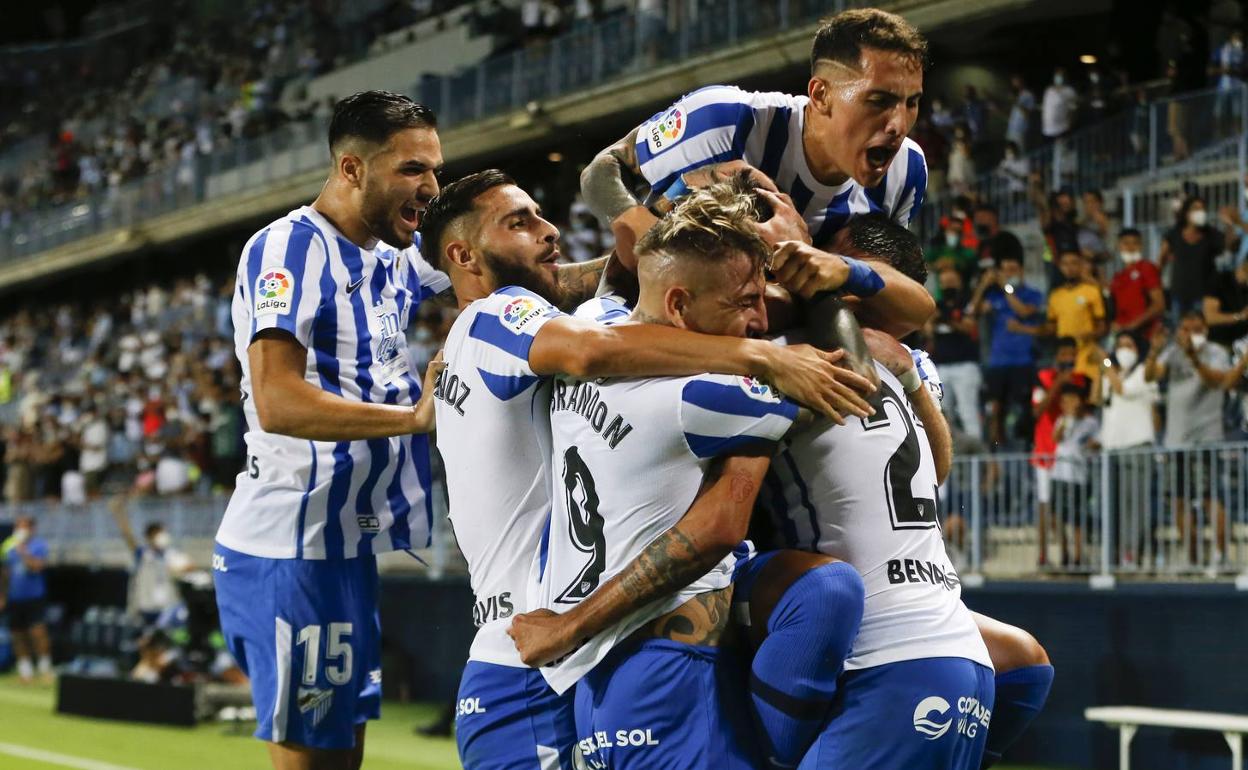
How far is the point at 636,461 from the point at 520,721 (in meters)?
0.87

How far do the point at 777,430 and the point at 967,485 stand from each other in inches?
316

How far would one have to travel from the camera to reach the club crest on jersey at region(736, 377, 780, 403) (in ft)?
10.5

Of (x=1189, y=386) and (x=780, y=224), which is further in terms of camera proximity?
(x=1189, y=386)

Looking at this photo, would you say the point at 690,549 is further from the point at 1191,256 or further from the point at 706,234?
the point at 1191,256

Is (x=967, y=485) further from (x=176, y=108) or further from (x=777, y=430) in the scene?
(x=176, y=108)

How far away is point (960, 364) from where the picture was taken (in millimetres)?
12102

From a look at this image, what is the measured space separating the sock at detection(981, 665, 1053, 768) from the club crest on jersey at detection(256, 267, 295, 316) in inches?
91.7

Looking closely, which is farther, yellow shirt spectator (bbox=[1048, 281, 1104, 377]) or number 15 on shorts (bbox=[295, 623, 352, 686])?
yellow shirt spectator (bbox=[1048, 281, 1104, 377])

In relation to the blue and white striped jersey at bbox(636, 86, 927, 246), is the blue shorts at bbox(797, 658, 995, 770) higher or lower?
lower

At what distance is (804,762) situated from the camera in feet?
10.8

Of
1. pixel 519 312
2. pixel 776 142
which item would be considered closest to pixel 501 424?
pixel 519 312

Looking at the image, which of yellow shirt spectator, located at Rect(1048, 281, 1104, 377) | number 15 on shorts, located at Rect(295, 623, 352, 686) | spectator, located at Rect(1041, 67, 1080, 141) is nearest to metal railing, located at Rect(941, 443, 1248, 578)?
yellow shirt spectator, located at Rect(1048, 281, 1104, 377)

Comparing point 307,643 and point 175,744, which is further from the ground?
point 307,643

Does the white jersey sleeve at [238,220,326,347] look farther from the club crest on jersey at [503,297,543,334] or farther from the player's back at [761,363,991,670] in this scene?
the player's back at [761,363,991,670]
